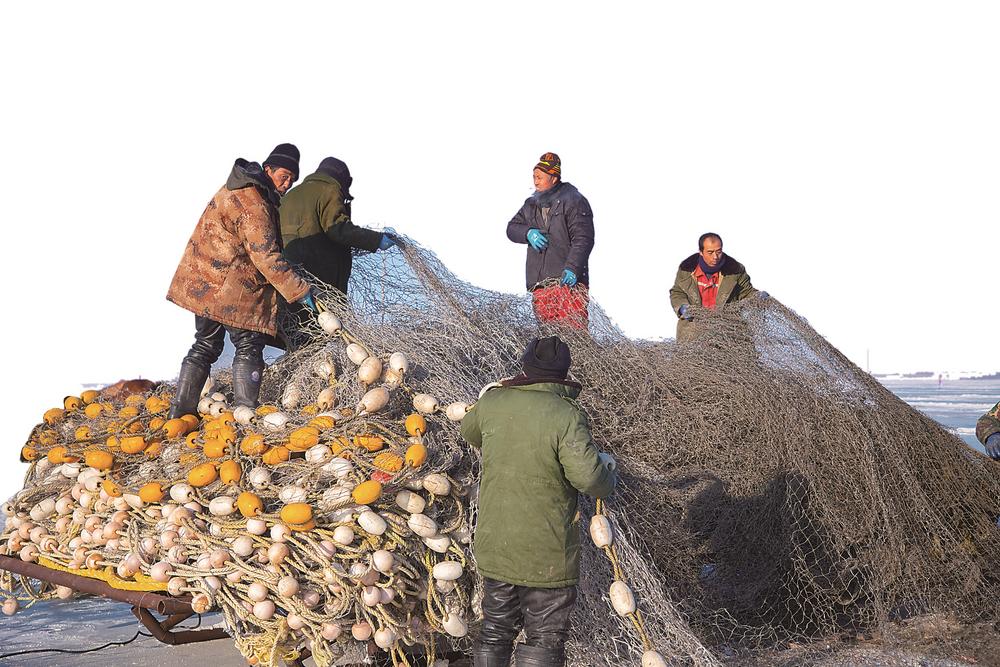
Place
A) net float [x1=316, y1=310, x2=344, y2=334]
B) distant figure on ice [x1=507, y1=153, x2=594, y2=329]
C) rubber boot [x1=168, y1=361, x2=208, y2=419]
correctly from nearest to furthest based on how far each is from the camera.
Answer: net float [x1=316, y1=310, x2=344, y2=334], rubber boot [x1=168, y1=361, x2=208, y2=419], distant figure on ice [x1=507, y1=153, x2=594, y2=329]

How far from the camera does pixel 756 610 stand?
5.02m

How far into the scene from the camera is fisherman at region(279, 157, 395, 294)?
193 inches

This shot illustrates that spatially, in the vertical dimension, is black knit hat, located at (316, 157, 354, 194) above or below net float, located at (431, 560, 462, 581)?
above

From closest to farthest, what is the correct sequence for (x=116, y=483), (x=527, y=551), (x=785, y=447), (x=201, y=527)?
1. (x=527, y=551)
2. (x=201, y=527)
3. (x=116, y=483)
4. (x=785, y=447)

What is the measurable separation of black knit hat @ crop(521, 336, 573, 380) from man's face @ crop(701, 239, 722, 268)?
313cm

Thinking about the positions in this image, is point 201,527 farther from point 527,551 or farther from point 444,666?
point 444,666

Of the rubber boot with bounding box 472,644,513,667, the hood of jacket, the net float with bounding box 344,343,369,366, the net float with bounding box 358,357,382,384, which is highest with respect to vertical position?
the hood of jacket

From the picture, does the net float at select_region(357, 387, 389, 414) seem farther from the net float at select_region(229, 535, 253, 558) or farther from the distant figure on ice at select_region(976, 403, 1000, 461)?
the distant figure on ice at select_region(976, 403, 1000, 461)

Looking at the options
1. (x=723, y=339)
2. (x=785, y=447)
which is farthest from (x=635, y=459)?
(x=723, y=339)

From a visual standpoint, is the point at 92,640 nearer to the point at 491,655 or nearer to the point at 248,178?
the point at 248,178

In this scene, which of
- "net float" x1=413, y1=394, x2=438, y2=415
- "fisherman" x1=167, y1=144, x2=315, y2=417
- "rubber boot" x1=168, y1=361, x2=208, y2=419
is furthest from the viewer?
"rubber boot" x1=168, y1=361, x2=208, y2=419

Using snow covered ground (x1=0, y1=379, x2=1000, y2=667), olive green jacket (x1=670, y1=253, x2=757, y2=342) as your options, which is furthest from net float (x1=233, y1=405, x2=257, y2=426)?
olive green jacket (x1=670, y1=253, x2=757, y2=342)

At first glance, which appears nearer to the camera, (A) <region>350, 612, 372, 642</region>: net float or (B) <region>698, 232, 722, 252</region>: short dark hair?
(A) <region>350, 612, 372, 642</region>: net float

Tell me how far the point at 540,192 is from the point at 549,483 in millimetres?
3215
